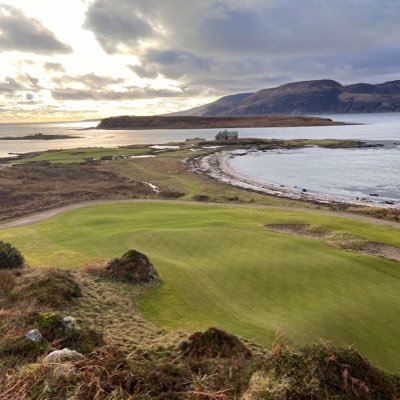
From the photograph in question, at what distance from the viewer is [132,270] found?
1953 centimetres

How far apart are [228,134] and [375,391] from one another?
162766 millimetres

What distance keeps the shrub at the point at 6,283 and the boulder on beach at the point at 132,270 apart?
157 inches

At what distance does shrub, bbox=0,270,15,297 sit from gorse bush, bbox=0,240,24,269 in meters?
2.07

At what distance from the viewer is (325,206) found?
49.2m

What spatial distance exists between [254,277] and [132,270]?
5.58 m

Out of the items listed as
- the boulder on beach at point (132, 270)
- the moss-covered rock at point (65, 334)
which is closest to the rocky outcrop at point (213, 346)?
the moss-covered rock at point (65, 334)

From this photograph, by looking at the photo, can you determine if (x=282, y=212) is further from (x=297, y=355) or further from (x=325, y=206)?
(x=297, y=355)

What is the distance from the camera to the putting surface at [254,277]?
15.0 m

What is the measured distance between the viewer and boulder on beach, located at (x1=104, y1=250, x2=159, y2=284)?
1912cm

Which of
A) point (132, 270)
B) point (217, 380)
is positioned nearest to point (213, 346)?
point (217, 380)

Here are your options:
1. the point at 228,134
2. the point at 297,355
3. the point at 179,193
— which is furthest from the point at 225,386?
the point at 228,134

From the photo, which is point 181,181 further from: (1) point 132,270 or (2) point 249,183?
(1) point 132,270

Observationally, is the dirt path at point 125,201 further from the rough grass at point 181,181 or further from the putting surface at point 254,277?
the putting surface at point 254,277

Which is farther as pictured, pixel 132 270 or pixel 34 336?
pixel 132 270
